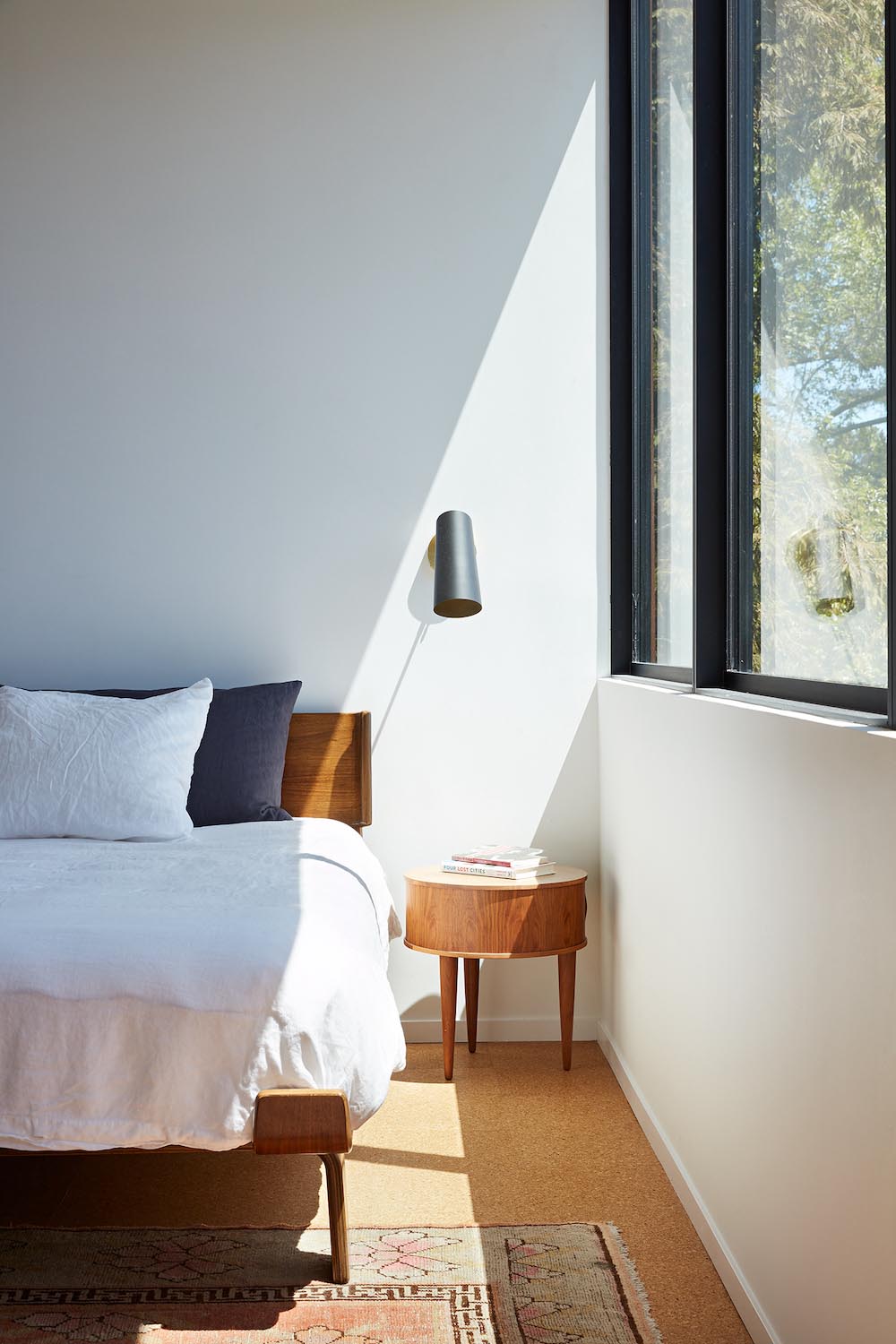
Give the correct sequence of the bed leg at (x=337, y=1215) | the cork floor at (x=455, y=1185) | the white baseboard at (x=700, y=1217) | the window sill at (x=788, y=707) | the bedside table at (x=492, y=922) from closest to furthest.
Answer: the window sill at (x=788, y=707)
the white baseboard at (x=700, y=1217)
the bed leg at (x=337, y=1215)
the cork floor at (x=455, y=1185)
the bedside table at (x=492, y=922)

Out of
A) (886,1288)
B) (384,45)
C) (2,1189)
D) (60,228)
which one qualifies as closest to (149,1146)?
(2,1189)

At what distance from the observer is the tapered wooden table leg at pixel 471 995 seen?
332 cm

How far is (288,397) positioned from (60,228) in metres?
0.85

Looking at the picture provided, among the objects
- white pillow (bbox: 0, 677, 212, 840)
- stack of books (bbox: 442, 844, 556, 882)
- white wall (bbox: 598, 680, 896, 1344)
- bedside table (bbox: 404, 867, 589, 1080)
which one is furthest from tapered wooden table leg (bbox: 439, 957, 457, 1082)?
white pillow (bbox: 0, 677, 212, 840)

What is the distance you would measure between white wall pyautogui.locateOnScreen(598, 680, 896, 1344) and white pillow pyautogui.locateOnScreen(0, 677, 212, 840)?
123 cm

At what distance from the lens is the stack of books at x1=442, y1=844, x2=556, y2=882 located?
3.15 metres

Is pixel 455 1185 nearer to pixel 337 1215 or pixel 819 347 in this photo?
pixel 337 1215

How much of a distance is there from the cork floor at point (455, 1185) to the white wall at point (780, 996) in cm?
9

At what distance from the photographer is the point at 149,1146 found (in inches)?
74.2

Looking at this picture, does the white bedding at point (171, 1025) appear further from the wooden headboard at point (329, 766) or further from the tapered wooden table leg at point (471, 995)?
the wooden headboard at point (329, 766)

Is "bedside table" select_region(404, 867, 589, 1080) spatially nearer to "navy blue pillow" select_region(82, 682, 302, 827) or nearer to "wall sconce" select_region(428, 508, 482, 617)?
"navy blue pillow" select_region(82, 682, 302, 827)

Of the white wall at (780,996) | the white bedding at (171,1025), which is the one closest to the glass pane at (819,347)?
the white wall at (780,996)

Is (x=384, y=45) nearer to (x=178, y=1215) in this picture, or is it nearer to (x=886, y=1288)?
(x=178, y=1215)

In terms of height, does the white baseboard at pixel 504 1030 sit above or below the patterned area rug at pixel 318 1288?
below
